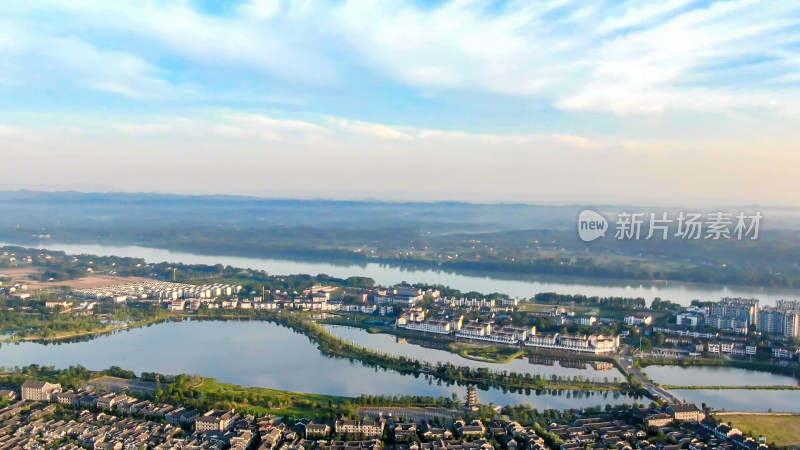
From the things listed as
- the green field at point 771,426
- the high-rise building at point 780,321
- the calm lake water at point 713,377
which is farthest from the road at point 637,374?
the high-rise building at point 780,321

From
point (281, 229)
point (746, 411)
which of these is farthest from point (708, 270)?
point (281, 229)

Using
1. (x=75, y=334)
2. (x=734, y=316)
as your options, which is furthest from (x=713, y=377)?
(x=75, y=334)

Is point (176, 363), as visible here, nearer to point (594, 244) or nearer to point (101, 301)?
point (101, 301)

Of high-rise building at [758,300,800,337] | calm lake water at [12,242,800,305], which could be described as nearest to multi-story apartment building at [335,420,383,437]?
high-rise building at [758,300,800,337]

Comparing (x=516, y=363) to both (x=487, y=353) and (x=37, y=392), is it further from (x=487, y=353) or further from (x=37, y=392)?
(x=37, y=392)

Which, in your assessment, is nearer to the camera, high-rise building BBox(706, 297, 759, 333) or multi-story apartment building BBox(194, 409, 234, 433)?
multi-story apartment building BBox(194, 409, 234, 433)

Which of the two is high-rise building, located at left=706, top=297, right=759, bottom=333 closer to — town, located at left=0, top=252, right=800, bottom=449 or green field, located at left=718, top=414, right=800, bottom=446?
town, located at left=0, top=252, right=800, bottom=449
